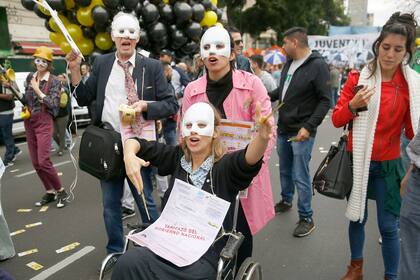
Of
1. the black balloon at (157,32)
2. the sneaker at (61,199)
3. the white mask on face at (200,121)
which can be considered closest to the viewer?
the white mask on face at (200,121)

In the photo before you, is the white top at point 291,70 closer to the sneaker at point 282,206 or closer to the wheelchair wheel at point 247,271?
the sneaker at point 282,206

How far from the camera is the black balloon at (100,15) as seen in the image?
588 centimetres

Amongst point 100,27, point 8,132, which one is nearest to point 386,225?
point 100,27

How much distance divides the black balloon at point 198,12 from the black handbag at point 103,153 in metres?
4.78

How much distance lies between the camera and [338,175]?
2.69 meters

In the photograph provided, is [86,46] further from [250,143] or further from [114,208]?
[250,143]

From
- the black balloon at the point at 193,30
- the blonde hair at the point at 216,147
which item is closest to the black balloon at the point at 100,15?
the black balloon at the point at 193,30

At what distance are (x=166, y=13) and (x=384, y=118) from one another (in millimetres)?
5036

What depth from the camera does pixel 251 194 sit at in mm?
2543

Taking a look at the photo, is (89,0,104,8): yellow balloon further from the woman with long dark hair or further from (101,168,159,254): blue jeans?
the woman with long dark hair

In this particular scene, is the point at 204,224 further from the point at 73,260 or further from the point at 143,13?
the point at 143,13

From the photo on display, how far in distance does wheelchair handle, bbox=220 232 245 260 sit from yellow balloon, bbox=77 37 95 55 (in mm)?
5073

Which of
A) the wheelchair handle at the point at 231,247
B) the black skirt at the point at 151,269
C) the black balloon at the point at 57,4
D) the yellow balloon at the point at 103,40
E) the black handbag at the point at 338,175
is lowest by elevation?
the black skirt at the point at 151,269

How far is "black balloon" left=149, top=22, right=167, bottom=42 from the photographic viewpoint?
6.68 metres
